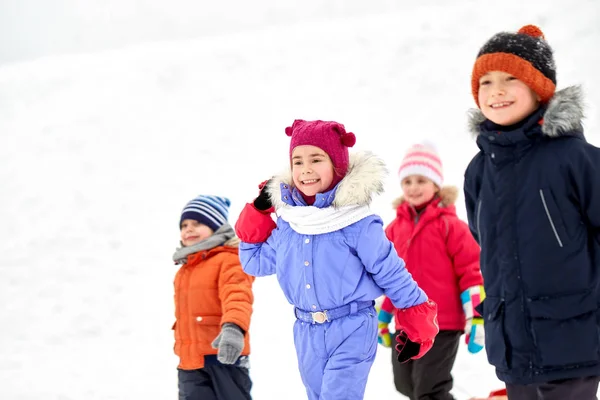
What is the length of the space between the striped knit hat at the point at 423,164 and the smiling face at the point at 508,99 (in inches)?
77.0

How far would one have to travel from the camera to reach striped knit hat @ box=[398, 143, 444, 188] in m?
5.08

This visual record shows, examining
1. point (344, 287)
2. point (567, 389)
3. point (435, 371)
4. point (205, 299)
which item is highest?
point (205, 299)

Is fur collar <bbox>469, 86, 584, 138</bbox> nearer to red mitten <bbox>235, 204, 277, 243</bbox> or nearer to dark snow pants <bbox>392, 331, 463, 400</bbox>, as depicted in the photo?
red mitten <bbox>235, 204, 277, 243</bbox>

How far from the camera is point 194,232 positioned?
485 centimetres

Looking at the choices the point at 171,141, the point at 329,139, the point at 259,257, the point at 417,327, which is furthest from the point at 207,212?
the point at 171,141

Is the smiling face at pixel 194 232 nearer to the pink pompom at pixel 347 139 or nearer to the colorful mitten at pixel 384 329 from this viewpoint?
the colorful mitten at pixel 384 329

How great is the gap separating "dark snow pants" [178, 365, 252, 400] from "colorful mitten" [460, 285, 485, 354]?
139cm

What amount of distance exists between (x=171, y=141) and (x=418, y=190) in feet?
26.6

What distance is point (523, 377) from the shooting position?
286cm

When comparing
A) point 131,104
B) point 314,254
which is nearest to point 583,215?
point 314,254

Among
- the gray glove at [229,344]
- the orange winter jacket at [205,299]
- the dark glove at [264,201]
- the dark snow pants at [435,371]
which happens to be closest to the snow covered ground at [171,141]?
the dark snow pants at [435,371]

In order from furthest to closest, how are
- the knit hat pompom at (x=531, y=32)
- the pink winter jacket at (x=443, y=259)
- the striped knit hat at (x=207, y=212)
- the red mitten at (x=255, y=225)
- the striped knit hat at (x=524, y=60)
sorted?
the striped knit hat at (x=207, y=212) → the pink winter jacket at (x=443, y=259) → the red mitten at (x=255, y=225) → the knit hat pompom at (x=531, y=32) → the striped knit hat at (x=524, y=60)

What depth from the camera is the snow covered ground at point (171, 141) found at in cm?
709

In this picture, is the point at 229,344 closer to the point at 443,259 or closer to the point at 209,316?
the point at 209,316
